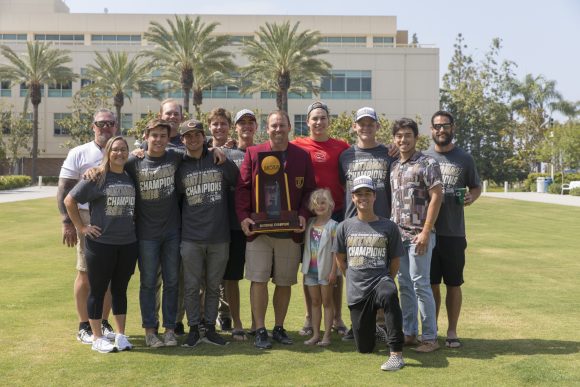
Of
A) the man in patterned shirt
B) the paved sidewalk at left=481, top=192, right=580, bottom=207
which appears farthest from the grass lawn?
the paved sidewalk at left=481, top=192, right=580, bottom=207

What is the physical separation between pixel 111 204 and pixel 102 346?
1.35m

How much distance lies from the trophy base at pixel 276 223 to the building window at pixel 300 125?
6206cm

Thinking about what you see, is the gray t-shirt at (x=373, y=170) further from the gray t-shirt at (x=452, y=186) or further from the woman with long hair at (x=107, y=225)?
the woman with long hair at (x=107, y=225)

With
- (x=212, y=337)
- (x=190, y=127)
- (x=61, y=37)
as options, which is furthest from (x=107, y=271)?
(x=61, y=37)

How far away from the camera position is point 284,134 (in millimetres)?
6816

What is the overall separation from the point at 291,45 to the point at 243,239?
Answer: 45104 mm

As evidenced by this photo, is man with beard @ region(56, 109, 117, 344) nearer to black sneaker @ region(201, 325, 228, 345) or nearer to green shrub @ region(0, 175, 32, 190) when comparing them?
black sneaker @ region(201, 325, 228, 345)

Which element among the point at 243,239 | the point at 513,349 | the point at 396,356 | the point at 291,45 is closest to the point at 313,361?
the point at 396,356

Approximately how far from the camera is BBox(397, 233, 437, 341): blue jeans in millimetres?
6562

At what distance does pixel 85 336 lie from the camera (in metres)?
6.93

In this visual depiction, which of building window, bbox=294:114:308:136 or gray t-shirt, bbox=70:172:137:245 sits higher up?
building window, bbox=294:114:308:136

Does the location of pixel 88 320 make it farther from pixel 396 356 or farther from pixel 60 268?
pixel 60 268

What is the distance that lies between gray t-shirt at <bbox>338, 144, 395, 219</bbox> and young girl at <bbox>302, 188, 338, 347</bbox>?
266mm

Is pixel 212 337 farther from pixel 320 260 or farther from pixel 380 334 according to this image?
pixel 380 334
